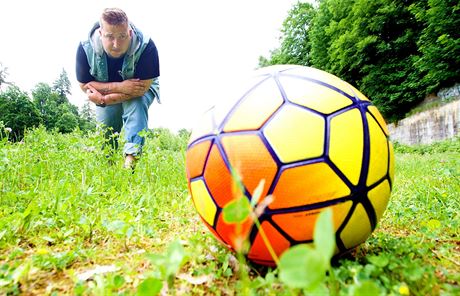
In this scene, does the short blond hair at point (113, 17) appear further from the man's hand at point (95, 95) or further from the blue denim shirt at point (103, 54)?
the man's hand at point (95, 95)

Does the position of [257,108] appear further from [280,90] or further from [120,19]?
[120,19]

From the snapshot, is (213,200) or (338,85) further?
(338,85)

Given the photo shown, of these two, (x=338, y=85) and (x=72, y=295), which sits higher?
(x=338, y=85)

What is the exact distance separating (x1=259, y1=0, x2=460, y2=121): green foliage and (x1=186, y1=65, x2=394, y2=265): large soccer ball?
14.9 m

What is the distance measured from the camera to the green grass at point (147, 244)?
1.07 meters

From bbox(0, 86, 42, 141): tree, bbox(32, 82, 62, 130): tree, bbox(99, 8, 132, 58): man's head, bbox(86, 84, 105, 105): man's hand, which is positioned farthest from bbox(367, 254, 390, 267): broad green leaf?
bbox(32, 82, 62, 130): tree

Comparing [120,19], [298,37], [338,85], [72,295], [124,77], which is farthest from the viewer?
[298,37]

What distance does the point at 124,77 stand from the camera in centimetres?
425

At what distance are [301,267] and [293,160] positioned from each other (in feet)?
2.36

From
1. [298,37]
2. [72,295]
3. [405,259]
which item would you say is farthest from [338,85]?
[298,37]

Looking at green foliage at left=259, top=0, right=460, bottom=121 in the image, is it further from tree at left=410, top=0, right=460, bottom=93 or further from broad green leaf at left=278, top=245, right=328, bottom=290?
broad green leaf at left=278, top=245, right=328, bottom=290

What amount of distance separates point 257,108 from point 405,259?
88 cm

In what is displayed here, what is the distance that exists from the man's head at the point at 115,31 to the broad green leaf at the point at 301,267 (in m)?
3.85

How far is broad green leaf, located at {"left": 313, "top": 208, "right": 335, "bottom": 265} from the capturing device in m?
0.48
